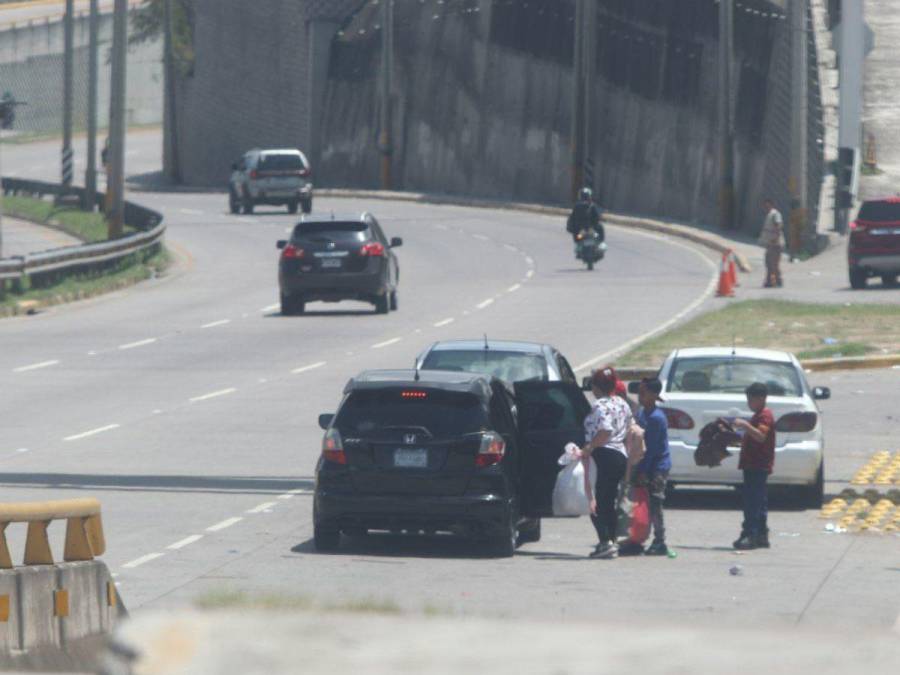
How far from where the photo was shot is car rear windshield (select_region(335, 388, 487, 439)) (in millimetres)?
14219

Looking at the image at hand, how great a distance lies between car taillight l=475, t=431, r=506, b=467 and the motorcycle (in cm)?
3255

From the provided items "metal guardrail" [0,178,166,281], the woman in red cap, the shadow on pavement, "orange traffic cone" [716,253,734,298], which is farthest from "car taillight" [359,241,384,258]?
the woman in red cap

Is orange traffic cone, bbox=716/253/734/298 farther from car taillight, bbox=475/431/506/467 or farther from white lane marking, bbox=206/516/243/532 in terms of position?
car taillight, bbox=475/431/506/467

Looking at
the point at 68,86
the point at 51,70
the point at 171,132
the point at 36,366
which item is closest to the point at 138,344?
the point at 36,366

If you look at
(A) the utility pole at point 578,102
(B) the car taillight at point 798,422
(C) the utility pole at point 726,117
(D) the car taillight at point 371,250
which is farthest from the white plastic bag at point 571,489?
(A) the utility pole at point 578,102

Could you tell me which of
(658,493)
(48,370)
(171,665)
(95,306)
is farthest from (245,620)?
(95,306)

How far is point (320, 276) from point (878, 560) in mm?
Result: 23601

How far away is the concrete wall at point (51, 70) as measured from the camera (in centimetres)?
12281

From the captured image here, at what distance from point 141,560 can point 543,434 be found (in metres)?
3.31

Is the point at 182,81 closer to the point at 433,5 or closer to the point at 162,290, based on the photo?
the point at 433,5

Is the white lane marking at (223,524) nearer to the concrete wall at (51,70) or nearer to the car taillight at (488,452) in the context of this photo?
the car taillight at (488,452)

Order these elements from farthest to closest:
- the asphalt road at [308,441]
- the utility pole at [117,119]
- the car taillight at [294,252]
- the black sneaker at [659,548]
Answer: the utility pole at [117,119] < the car taillight at [294,252] < the black sneaker at [659,548] < the asphalt road at [308,441]

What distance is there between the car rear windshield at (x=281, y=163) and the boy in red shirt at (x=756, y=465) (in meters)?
52.3

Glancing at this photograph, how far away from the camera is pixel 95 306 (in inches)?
1591
